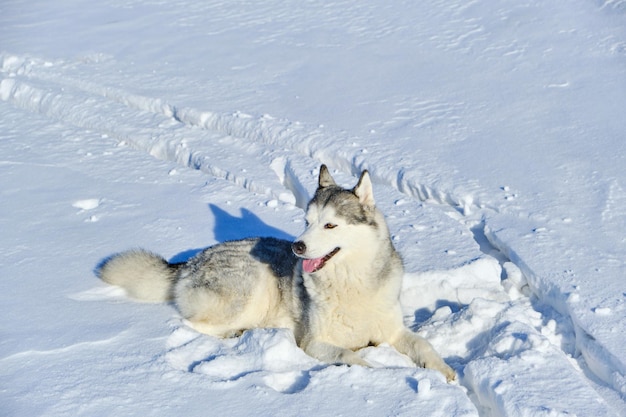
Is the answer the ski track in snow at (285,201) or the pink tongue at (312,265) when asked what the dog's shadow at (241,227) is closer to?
the ski track in snow at (285,201)

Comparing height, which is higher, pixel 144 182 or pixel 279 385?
pixel 144 182

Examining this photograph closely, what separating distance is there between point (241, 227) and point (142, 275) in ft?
→ 4.88

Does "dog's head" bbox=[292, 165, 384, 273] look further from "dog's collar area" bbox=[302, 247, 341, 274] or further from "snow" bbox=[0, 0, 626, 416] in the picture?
"snow" bbox=[0, 0, 626, 416]

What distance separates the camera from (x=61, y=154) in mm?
8617

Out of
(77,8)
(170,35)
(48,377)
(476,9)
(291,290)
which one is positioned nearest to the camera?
(48,377)

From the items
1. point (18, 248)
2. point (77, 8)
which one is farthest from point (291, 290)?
point (77, 8)

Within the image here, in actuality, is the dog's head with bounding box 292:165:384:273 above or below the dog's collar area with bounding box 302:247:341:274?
above

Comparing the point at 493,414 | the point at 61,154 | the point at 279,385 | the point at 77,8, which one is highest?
the point at 77,8

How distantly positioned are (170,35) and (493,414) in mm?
10595

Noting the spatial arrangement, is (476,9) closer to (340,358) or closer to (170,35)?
(170,35)

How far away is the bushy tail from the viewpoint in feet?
17.3

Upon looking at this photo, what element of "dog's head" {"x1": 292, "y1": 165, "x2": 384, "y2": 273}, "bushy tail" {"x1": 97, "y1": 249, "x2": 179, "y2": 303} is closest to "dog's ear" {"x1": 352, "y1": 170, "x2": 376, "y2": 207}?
"dog's head" {"x1": 292, "y1": 165, "x2": 384, "y2": 273}

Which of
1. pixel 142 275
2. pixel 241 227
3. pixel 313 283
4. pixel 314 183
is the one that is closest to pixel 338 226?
pixel 313 283

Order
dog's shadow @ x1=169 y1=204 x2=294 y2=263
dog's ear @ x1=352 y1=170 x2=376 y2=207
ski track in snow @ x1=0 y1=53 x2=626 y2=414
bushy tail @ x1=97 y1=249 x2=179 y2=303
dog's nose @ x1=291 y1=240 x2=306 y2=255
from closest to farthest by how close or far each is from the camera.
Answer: ski track in snow @ x1=0 y1=53 x2=626 y2=414
dog's nose @ x1=291 y1=240 x2=306 y2=255
dog's ear @ x1=352 y1=170 x2=376 y2=207
bushy tail @ x1=97 y1=249 x2=179 y2=303
dog's shadow @ x1=169 y1=204 x2=294 y2=263
